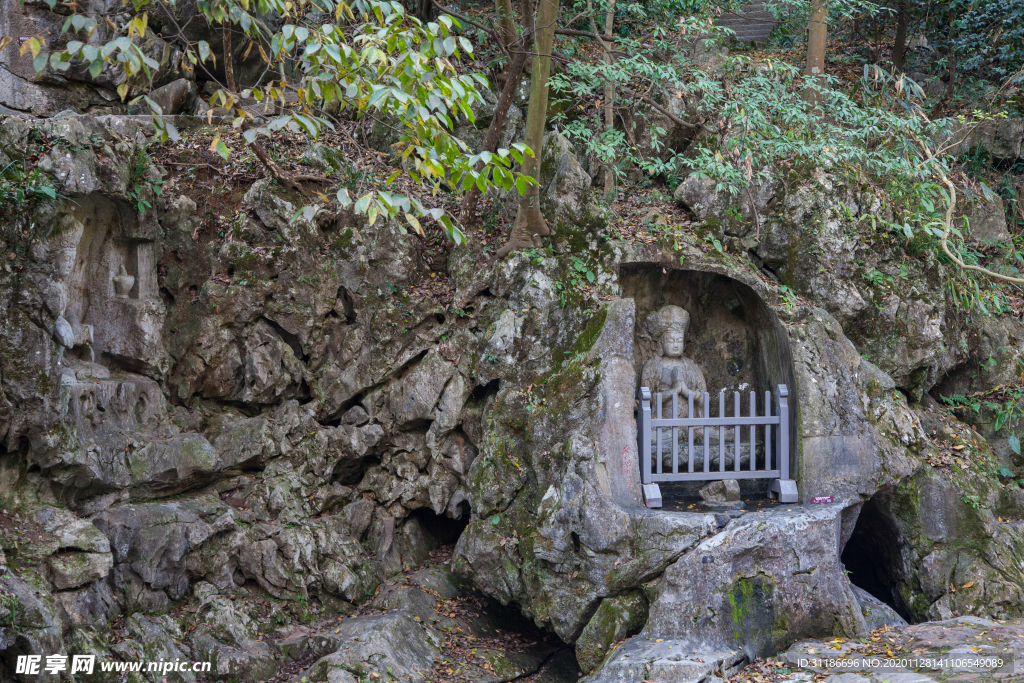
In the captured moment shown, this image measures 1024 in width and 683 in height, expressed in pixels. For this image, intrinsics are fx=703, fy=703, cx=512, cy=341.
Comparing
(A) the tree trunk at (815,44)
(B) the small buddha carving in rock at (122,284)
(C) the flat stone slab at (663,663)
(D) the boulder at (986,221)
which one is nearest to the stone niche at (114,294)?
(B) the small buddha carving in rock at (122,284)

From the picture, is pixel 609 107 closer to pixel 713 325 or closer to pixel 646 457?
pixel 713 325

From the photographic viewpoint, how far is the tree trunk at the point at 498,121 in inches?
327

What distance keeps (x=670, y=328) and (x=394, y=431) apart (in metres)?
3.49

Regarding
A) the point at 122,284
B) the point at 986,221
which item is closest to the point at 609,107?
the point at 986,221

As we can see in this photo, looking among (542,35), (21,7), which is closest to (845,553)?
(542,35)

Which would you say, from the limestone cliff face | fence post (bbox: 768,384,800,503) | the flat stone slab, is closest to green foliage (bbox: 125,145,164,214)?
the limestone cliff face

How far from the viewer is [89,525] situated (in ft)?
21.8

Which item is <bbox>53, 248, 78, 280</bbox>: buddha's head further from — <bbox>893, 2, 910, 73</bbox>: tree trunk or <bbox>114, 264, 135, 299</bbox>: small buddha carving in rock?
<bbox>893, 2, 910, 73</bbox>: tree trunk

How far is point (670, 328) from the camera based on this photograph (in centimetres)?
784

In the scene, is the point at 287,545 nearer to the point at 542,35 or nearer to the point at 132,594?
the point at 132,594

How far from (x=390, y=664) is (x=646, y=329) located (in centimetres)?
449

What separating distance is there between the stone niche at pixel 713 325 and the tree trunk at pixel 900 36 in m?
6.24

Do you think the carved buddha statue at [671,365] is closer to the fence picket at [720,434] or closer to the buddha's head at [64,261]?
the fence picket at [720,434]

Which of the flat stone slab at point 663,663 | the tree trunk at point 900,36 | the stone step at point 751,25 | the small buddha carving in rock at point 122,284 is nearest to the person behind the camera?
the flat stone slab at point 663,663
